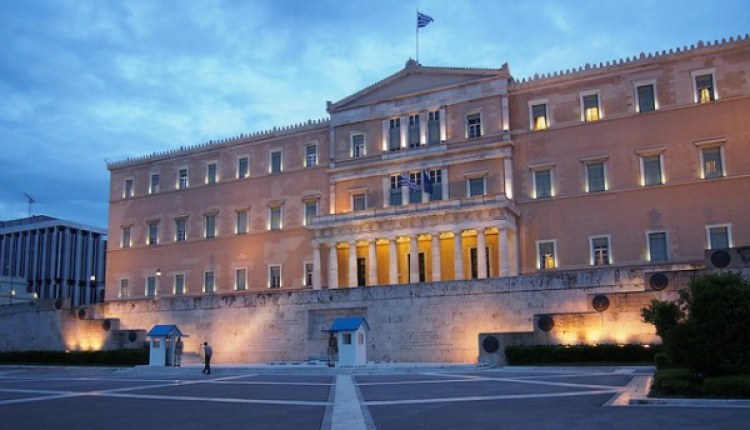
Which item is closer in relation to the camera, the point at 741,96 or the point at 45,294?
the point at 741,96

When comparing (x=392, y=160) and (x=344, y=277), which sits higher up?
(x=392, y=160)

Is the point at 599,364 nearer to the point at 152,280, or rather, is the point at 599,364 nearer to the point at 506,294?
the point at 506,294

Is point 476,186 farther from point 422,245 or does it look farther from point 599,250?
point 599,250

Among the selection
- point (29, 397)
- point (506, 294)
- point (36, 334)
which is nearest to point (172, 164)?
point (36, 334)

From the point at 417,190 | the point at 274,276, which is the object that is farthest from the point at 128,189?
the point at 417,190

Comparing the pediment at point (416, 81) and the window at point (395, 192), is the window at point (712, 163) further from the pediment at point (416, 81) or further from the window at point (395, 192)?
the window at point (395, 192)

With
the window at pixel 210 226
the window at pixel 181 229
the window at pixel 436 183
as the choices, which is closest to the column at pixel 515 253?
the window at pixel 436 183

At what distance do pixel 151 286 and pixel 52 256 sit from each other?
61.4 meters

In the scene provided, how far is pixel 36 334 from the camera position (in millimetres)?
49188

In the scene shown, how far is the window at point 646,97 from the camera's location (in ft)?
150

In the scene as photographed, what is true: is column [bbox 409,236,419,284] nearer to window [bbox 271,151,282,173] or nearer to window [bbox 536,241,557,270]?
window [bbox 536,241,557,270]

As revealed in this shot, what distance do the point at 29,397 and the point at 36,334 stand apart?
103 feet

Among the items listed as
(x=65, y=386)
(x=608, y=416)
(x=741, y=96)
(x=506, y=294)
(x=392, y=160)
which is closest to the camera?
(x=608, y=416)

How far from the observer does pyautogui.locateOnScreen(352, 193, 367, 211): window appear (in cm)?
5375
